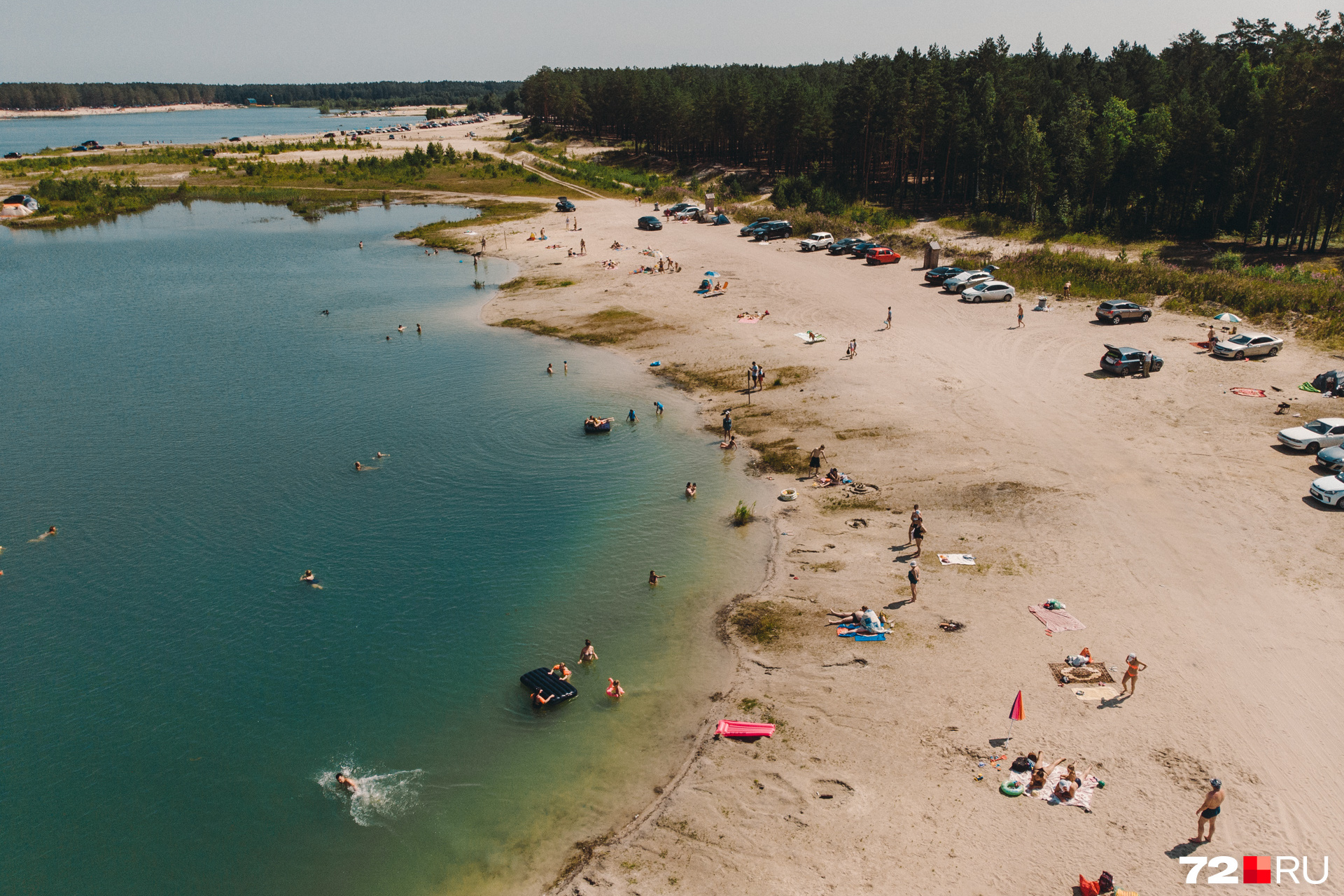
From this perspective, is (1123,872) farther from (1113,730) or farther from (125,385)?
(125,385)

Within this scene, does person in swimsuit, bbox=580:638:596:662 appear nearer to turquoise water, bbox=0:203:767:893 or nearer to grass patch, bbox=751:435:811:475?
turquoise water, bbox=0:203:767:893

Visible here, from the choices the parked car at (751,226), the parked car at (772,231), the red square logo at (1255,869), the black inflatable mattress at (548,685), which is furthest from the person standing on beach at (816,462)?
the parked car at (751,226)

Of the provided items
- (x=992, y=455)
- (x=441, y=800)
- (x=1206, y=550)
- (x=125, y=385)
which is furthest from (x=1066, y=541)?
(x=125, y=385)

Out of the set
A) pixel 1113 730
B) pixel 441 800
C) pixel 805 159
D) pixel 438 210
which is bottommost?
pixel 441 800

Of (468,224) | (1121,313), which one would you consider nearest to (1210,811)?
(1121,313)

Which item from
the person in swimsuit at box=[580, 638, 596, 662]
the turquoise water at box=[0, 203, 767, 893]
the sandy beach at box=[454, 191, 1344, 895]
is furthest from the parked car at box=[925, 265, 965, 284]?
the person in swimsuit at box=[580, 638, 596, 662]

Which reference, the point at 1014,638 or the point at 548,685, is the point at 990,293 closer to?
the point at 1014,638
